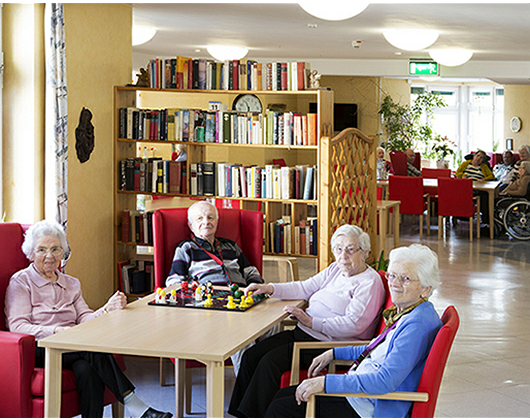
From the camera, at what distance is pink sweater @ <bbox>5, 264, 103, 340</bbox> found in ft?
11.3

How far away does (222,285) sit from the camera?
14.0 ft

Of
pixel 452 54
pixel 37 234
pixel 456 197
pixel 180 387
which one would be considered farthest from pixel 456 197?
pixel 37 234

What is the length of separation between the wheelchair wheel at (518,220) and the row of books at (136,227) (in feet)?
22.4

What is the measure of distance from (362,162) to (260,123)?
102 cm

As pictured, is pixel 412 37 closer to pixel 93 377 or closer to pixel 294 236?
pixel 294 236

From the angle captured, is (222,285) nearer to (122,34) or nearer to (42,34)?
(42,34)

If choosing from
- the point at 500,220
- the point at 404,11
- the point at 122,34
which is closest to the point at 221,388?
the point at 122,34

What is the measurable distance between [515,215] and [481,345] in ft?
18.7

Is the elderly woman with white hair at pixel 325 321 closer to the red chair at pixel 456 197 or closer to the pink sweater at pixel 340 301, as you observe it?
the pink sweater at pixel 340 301

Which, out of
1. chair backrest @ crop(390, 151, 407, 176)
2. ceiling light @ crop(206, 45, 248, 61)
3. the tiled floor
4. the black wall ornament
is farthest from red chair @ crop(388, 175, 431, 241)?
the black wall ornament

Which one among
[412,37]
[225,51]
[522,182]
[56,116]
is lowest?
[522,182]

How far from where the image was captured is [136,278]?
5688 mm

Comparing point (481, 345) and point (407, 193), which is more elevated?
point (407, 193)

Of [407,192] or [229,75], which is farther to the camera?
[407,192]
